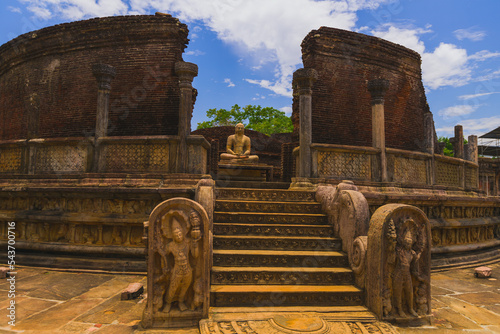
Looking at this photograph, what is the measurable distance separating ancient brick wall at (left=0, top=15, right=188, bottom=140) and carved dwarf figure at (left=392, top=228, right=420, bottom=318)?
8.14 metres

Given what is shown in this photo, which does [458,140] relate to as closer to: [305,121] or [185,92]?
[305,121]

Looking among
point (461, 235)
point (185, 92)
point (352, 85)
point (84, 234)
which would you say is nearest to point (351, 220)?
point (185, 92)

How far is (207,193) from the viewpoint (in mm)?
4035

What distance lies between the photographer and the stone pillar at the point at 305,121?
6.50 metres

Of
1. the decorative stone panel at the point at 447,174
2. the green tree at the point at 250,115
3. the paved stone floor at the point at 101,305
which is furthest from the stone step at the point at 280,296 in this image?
the green tree at the point at 250,115

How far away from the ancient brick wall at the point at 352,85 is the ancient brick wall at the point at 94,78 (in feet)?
15.5

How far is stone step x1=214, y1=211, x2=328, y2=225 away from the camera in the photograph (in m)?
4.58

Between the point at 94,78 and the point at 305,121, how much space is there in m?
7.81

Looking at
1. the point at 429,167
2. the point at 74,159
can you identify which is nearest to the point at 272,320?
the point at 74,159

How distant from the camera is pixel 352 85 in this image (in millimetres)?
11148

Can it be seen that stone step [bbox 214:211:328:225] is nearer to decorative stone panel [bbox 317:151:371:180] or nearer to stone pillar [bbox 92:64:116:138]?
decorative stone panel [bbox 317:151:371:180]

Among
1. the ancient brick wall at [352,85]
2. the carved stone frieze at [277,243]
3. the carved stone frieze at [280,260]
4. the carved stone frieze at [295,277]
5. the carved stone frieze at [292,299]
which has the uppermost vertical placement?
the ancient brick wall at [352,85]

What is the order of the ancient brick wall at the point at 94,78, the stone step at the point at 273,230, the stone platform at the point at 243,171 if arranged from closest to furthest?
the stone step at the point at 273,230 → the stone platform at the point at 243,171 → the ancient brick wall at the point at 94,78

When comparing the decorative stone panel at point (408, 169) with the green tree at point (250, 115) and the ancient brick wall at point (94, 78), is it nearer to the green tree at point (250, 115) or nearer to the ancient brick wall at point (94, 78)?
the ancient brick wall at point (94, 78)
